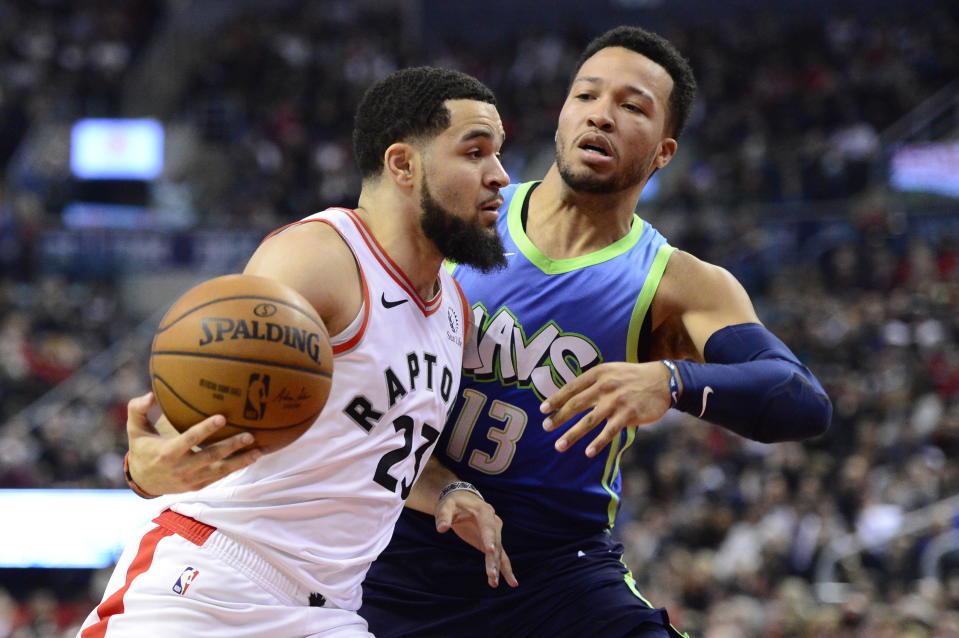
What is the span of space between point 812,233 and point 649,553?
6427mm

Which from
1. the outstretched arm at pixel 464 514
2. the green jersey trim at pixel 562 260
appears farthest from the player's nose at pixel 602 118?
the outstretched arm at pixel 464 514

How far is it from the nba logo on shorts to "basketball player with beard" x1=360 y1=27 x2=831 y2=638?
3.50 ft

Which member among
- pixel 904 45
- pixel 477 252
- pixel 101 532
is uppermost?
pixel 904 45

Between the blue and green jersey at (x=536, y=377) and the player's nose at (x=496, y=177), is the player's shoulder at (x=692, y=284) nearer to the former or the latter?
the blue and green jersey at (x=536, y=377)

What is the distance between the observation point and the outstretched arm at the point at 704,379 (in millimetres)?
3434

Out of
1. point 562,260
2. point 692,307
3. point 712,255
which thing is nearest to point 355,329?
point 562,260

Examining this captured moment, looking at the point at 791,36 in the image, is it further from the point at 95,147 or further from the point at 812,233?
the point at 95,147

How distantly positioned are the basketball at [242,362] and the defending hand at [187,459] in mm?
43

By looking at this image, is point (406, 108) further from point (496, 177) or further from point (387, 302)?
point (387, 302)

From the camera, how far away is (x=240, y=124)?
21.5m

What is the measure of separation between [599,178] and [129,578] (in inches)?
85.7

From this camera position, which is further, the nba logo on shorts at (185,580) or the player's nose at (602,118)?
the player's nose at (602,118)

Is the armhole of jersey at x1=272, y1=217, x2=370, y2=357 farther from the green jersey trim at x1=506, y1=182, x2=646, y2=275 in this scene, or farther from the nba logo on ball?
the green jersey trim at x1=506, y1=182, x2=646, y2=275

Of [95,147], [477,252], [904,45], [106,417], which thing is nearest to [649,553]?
[106,417]
